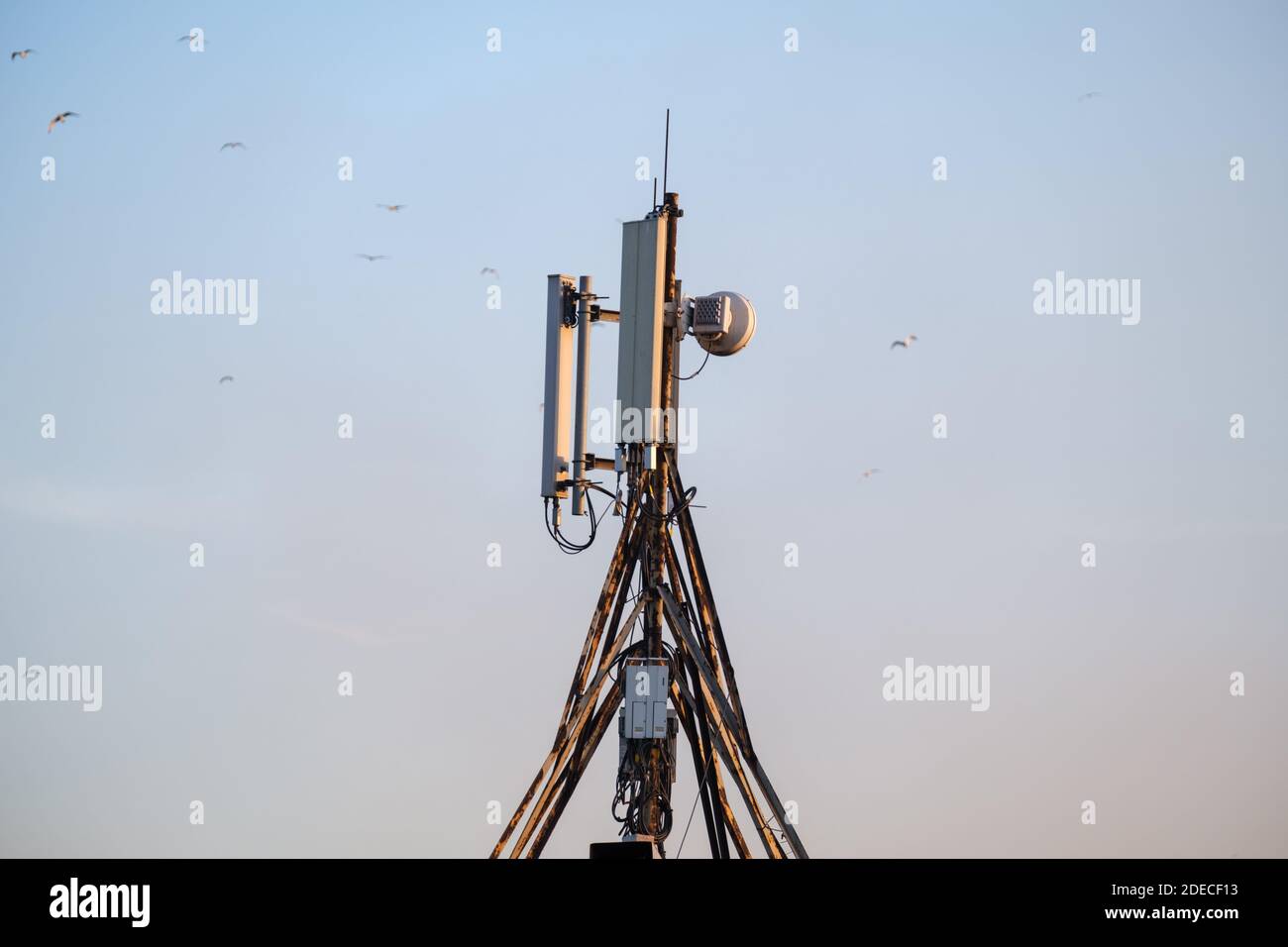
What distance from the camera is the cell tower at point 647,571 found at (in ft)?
123

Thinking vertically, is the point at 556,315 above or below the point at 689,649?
above

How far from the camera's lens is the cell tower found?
37.3m

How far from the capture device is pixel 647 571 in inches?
1494

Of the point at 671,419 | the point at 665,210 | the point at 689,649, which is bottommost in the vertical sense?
the point at 689,649

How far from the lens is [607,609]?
38.0 meters
